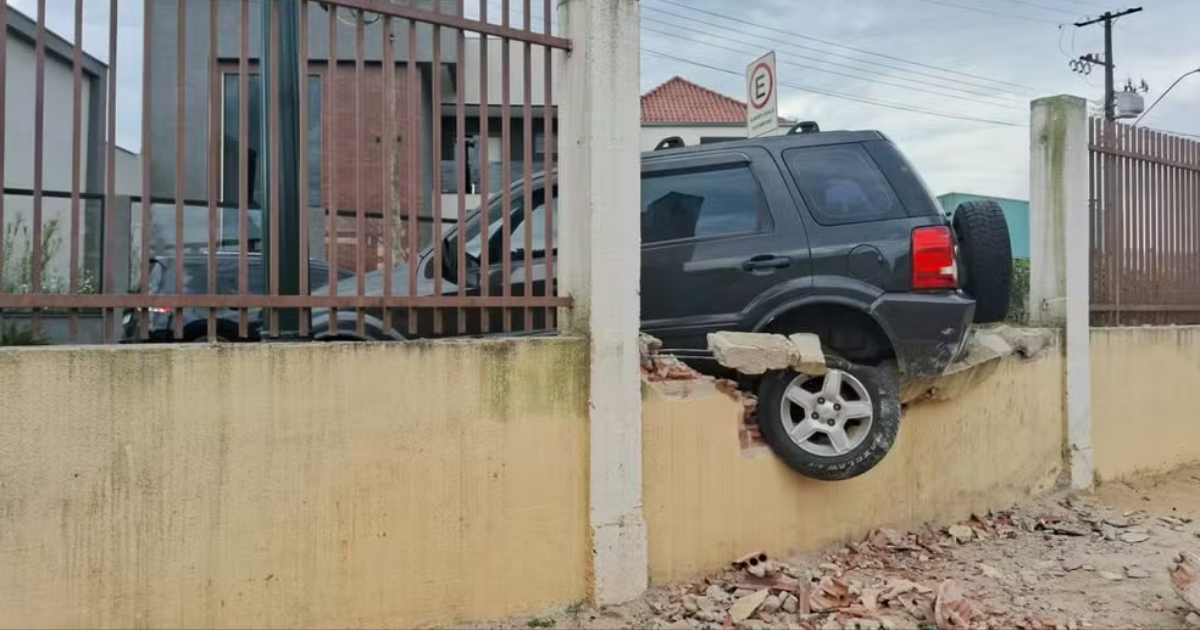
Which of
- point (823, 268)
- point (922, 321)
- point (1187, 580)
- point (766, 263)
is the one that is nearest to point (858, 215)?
point (823, 268)

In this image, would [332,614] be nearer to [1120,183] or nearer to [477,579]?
[477,579]

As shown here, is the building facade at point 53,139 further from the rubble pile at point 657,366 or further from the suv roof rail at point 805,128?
the suv roof rail at point 805,128

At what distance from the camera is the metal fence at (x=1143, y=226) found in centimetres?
742

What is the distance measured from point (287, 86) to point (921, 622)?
3.93m

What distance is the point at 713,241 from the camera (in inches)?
211

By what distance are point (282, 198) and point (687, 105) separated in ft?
75.5

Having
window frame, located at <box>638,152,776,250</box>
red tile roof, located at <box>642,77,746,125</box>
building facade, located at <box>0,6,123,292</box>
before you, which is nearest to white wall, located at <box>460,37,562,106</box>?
window frame, located at <box>638,152,776,250</box>

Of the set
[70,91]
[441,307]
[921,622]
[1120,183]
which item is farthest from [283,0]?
[1120,183]

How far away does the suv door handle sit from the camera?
5199mm

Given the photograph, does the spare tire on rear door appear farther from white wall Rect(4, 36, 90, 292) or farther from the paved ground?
white wall Rect(4, 36, 90, 292)

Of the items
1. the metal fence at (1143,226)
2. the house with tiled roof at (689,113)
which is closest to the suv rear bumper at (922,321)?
the metal fence at (1143,226)

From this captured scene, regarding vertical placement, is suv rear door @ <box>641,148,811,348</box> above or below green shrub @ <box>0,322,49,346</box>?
above

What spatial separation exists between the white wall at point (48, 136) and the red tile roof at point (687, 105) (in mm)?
20359

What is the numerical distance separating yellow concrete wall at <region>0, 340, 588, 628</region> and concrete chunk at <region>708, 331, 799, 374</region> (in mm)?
909
